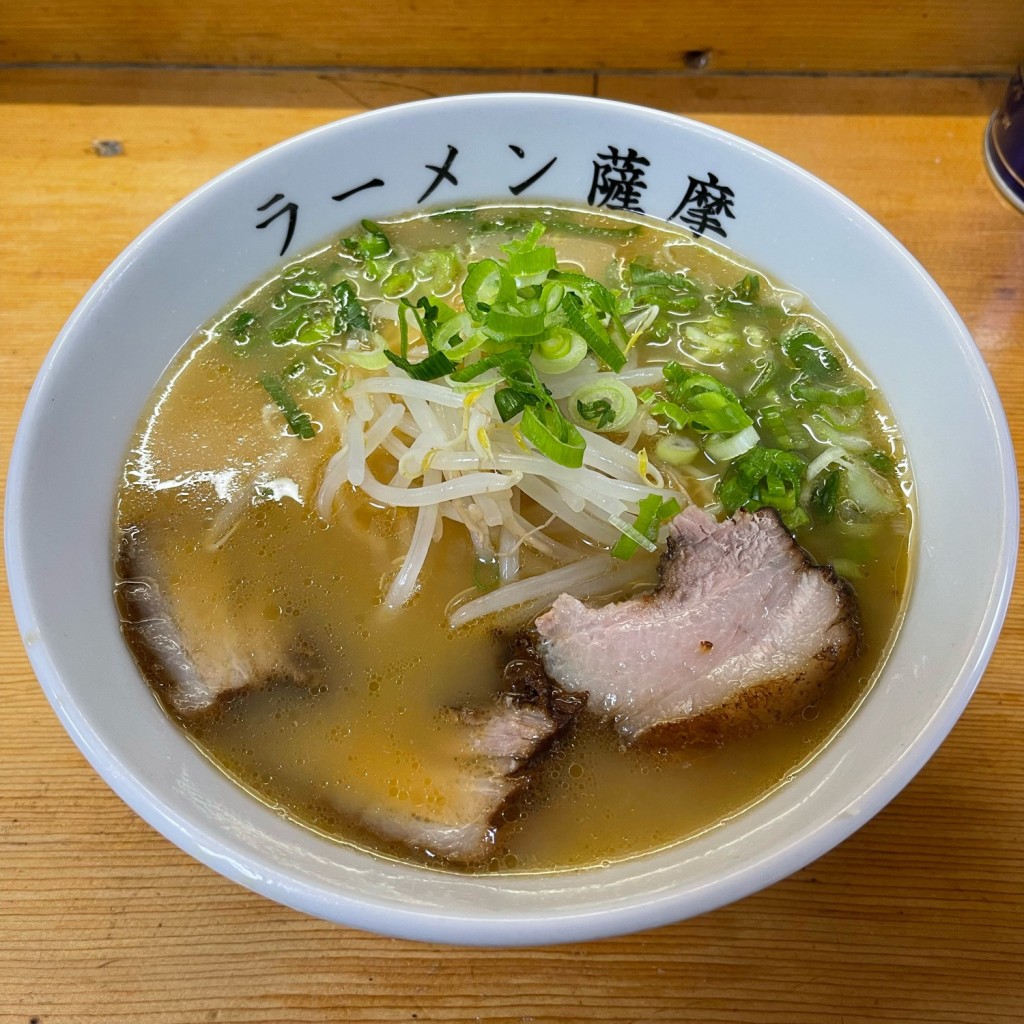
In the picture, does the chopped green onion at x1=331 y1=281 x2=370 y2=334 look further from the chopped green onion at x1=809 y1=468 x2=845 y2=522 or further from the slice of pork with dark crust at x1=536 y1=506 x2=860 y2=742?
the chopped green onion at x1=809 y1=468 x2=845 y2=522

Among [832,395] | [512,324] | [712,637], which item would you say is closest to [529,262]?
[512,324]

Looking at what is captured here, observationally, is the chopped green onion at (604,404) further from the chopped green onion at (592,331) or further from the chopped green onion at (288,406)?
the chopped green onion at (288,406)

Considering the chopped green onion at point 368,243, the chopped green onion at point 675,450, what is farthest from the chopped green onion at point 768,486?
the chopped green onion at point 368,243

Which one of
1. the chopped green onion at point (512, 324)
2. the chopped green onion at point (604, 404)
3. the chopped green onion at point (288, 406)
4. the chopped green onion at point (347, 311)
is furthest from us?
the chopped green onion at point (347, 311)

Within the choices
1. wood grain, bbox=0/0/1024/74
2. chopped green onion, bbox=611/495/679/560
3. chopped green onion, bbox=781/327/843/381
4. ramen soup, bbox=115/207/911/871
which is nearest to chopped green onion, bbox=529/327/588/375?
ramen soup, bbox=115/207/911/871

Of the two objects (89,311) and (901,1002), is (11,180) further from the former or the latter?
(901,1002)

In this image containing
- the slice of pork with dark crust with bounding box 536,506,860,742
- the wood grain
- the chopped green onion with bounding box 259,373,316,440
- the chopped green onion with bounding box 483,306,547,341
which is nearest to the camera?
the slice of pork with dark crust with bounding box 536,506,860,742

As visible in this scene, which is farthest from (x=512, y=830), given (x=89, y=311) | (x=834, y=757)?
(x=89, y=311)
